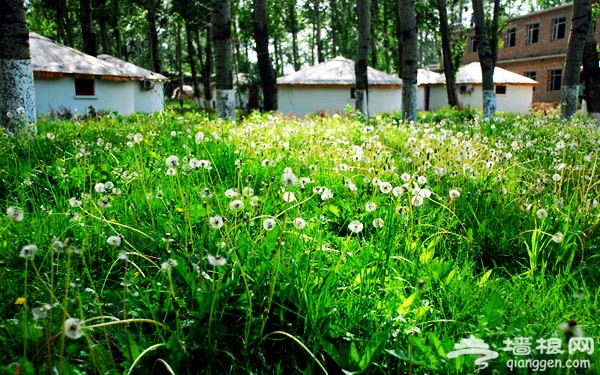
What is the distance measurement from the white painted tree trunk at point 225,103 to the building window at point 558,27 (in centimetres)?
3539

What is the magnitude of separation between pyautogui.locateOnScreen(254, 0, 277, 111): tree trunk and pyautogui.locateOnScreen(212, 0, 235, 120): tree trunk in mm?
7153

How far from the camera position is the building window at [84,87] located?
76.2ft

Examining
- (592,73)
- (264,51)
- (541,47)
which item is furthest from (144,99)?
(541,47)

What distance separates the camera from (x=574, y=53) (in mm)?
11633

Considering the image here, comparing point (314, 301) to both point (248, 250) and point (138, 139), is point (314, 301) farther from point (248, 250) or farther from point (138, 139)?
point (138, 139)

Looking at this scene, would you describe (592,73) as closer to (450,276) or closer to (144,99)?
(450,276)

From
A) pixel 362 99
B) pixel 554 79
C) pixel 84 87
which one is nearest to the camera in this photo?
pixel 362 99

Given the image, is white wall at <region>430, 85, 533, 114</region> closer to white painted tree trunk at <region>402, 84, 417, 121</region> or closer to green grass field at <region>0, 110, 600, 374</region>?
white painted tree trunk at <region>402, 84, 417, 121</region>

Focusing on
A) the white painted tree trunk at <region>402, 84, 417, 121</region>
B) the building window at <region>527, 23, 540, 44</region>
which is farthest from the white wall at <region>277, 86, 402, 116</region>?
the building window at <region>527, 23, 540, 44</region>

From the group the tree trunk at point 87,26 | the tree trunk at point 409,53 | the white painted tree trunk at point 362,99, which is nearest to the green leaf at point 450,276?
the tree trunk at point 409,53

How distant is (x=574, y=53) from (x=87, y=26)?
21283 millimetres

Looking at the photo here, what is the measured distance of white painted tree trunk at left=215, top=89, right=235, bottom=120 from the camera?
11.2m

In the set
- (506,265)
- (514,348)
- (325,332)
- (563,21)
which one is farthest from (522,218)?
(563,21)

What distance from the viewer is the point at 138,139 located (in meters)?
3.84
